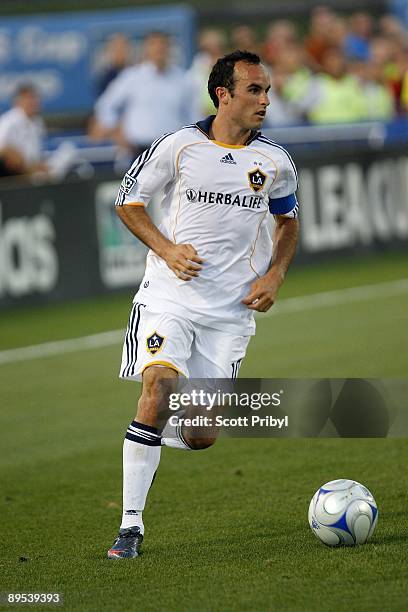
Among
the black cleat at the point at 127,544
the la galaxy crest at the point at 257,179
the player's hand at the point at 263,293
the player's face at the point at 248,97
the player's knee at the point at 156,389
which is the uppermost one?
the player's face at the point at 248,97

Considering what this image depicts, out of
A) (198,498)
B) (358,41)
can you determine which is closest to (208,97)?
(358,41)

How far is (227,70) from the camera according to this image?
6.71 meters

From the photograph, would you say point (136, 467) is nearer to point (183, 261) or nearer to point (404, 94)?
point (183, 261)

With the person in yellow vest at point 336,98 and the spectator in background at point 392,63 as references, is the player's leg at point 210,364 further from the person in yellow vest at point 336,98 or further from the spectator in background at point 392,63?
the spectator in background at point 392,63

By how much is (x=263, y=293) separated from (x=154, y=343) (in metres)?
0.62

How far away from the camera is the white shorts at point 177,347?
6461 mm

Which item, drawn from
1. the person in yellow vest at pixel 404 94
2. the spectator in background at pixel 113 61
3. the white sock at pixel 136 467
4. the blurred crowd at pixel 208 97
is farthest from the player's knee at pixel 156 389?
the person in yellow vest at pixel 404 94

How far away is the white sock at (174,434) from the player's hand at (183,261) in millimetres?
665

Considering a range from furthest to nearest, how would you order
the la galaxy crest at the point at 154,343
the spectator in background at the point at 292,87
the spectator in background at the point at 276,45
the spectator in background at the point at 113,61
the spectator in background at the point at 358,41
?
the spectator in background at the point at 358,41, the spectator in background at the point at 276,45, the spectator in background at the point at 292,87, the spectator in background at the point at 113,61, the la galaxy crest at the point at 154,343

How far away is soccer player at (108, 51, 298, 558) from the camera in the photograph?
6617 mm

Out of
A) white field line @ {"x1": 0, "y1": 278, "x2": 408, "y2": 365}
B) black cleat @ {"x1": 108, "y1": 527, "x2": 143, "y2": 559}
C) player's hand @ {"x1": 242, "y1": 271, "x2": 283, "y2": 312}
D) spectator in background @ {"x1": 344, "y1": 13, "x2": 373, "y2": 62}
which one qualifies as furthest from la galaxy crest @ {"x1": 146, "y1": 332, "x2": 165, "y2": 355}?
spectator in background @ {"x1": 344, "y1": 13, "x2": 373, "y2": 62}

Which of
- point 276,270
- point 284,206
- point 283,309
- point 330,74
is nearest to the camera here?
point 276,270

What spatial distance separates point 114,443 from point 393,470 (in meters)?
2.11

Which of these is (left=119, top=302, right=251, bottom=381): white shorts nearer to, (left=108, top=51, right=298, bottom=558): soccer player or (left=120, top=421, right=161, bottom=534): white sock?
(left=108, top=51, right=298, bottom=558): soccer player
